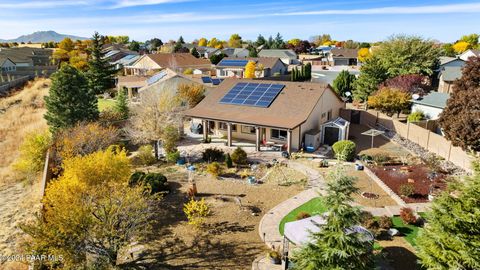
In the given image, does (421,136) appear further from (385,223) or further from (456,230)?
(456,230)

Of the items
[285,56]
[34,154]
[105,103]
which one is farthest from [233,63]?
[34,154]

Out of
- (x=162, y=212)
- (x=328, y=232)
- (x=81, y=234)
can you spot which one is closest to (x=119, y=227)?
(x=81, y=234)

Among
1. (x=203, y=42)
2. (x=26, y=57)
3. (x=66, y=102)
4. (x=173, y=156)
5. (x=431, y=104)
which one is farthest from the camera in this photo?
(x=203, y=42)

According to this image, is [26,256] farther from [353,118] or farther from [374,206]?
[353,118]

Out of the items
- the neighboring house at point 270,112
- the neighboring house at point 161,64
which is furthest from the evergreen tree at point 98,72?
the neighboring house at point 270,112

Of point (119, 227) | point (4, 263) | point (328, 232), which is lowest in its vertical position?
point (4, 263)

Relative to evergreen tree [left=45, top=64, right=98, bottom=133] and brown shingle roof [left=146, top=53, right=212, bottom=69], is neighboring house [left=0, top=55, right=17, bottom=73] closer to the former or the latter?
brown shingle roof [left=146, top=53, right=212, bottom=69]

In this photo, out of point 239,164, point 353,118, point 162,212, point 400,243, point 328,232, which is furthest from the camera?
point 353,118
